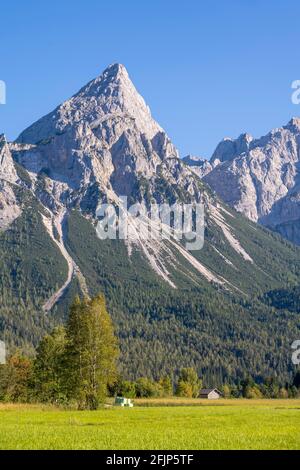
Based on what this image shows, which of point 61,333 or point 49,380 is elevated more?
point 61,333

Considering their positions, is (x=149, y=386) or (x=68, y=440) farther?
(x=149, y=386)

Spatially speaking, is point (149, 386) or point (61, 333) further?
point (149, 386)
